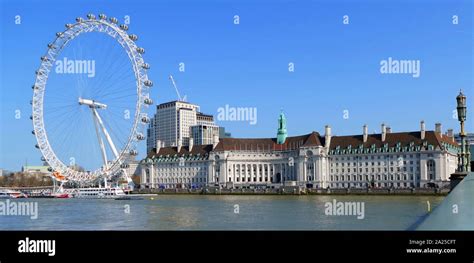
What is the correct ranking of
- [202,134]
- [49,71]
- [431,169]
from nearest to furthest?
[49,71] → [431,169] → [202,134]

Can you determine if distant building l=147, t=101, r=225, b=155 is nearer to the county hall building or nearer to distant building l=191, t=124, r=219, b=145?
distant building l=191, t=124, r=219, b=145

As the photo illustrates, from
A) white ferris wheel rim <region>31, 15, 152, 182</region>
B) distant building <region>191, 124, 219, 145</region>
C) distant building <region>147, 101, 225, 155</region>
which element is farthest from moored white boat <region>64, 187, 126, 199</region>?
distant building <region>191, 124, 219, 145</region>

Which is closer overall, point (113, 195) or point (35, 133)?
point (35, 133)

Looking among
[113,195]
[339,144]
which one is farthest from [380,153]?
[113,195]

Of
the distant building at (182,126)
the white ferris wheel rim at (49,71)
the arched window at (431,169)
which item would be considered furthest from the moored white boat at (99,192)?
the arched window at (431,169)

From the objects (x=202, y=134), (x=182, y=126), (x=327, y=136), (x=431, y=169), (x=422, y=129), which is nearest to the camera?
(x=431, y=169)

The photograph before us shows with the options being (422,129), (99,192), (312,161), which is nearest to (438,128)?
(422,129)

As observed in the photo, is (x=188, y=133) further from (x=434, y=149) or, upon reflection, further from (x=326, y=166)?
(x=434, y=149)

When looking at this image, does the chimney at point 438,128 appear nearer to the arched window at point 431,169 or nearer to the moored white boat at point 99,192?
the arched window at point 431,169

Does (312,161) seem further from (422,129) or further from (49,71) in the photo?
(49,71)
